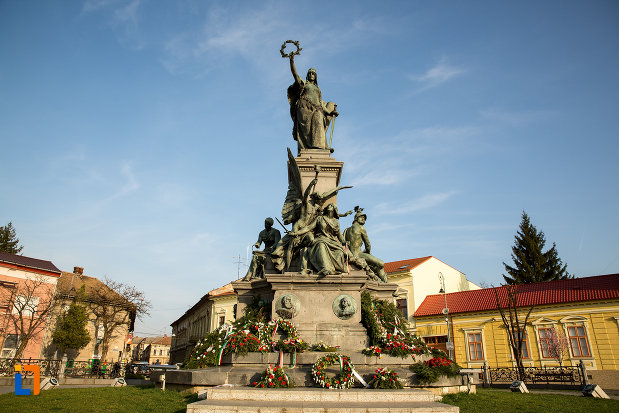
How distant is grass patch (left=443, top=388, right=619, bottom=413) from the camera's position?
7.48m

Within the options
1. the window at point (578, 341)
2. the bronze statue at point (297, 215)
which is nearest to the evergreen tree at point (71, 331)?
the bronze statue at point (297, 215)

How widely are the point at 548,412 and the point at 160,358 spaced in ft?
413

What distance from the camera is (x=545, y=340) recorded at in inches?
1128

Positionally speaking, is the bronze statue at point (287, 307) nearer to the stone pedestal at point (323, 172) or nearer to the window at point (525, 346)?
the stone pedestal at point (323, 172)

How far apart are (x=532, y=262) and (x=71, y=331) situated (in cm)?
4448

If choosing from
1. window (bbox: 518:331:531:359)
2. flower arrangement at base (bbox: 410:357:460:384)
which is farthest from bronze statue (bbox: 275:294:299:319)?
window (bbox: 518:331:531:359)

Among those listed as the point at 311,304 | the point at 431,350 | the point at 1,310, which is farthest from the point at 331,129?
the point at 1,310

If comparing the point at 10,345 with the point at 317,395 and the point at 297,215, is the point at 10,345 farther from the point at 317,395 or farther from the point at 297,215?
the point at 317,395

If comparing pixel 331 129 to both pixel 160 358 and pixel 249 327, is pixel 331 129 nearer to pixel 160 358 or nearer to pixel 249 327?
pixel 249 327

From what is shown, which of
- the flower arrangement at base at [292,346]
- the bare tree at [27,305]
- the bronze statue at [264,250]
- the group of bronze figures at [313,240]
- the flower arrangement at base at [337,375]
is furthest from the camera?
the bare tree at [27,305]

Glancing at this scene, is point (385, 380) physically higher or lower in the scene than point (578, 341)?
lower

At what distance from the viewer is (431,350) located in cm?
902

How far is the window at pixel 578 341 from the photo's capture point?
26828 mm

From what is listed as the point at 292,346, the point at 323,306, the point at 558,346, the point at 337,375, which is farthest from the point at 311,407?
the point at 558,346
